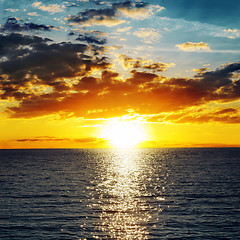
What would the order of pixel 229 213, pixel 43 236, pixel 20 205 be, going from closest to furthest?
pixel 43 236
pixel 229 213
pixel 20 205

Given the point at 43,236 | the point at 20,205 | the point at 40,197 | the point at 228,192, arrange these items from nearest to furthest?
the point at 43,236
the point at 20,205
the point at 40,197
the point at 228,192

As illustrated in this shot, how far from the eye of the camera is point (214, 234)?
1334 inches

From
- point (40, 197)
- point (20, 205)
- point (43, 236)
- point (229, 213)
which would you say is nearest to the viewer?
point (43, 236)

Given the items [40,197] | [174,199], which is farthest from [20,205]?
[174,199]

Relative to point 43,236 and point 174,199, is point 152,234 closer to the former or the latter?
point 43,236

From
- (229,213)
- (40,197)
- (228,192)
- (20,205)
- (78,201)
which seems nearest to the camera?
(229,213)

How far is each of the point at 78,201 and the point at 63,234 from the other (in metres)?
18.3

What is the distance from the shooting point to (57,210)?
1753 inches

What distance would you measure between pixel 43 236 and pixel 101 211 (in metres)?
13.1

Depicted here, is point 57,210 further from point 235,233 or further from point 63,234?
point 235,233

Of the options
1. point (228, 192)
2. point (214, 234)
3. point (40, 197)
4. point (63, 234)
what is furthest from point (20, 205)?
point (228, 192)

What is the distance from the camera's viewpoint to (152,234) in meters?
Result: 33.8

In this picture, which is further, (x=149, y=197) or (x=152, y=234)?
(x=149, y=197)

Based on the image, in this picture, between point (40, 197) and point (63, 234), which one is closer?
point (63, 234)
